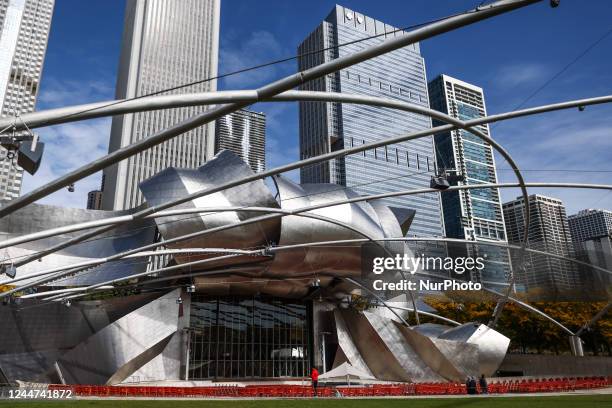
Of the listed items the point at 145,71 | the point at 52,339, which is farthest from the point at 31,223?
the point at 145,71

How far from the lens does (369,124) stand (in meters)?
140

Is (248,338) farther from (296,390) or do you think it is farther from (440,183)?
(440,183)

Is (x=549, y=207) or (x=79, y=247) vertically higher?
(x=549, y=207)

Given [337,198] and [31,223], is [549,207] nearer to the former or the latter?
[337,198]

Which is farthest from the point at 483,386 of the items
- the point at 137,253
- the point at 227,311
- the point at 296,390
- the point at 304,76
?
the point at 227,311

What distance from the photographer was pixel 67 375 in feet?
100

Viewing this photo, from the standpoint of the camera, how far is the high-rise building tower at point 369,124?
13350 centimetres

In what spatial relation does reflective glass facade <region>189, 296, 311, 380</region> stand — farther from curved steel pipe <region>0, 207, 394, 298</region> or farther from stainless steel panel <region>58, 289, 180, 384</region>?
curved steel pipe <region>0, 207, 394, 298</region>

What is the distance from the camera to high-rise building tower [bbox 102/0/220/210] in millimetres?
109250

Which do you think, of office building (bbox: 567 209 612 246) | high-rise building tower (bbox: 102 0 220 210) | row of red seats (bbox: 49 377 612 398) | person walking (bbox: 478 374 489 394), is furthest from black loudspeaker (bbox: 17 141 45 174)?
office building (bbox: 567 209 612 246)

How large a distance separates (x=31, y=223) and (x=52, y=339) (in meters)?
9.68

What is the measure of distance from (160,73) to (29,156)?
117 m

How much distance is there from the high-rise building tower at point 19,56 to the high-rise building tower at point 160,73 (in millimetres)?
18613

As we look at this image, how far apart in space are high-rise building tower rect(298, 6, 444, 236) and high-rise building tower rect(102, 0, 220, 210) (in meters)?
25.7
